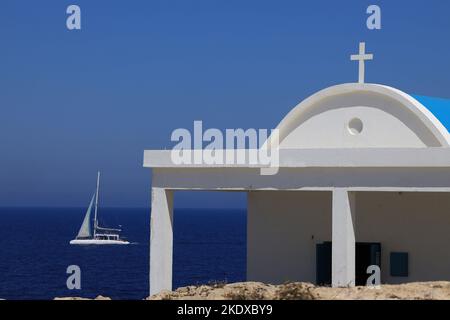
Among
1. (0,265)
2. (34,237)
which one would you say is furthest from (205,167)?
(34,237)

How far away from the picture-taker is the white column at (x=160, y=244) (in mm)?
18484

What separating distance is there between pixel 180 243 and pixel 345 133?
101486 millimetres

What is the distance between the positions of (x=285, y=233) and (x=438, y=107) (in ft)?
14.4

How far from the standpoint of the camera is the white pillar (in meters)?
17.1

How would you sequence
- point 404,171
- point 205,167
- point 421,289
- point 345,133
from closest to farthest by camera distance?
point 421,289 → point 404,171 → point 205,167 → point 345,133

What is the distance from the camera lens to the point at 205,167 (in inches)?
720

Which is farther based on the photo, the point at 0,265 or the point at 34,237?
the point at 34,237

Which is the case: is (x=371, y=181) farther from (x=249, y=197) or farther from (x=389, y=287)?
(x=249, y=197)

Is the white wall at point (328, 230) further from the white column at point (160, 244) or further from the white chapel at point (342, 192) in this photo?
the white column at point (160, 244)

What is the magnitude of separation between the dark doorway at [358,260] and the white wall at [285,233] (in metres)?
0.26

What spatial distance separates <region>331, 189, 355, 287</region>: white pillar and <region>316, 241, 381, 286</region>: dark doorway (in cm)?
222

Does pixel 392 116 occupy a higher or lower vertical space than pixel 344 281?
higher

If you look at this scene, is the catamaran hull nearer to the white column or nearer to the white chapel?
the white chapel

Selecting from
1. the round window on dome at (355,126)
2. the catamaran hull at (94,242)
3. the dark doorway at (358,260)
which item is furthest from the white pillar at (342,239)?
the catamaran hull at (94,242)
